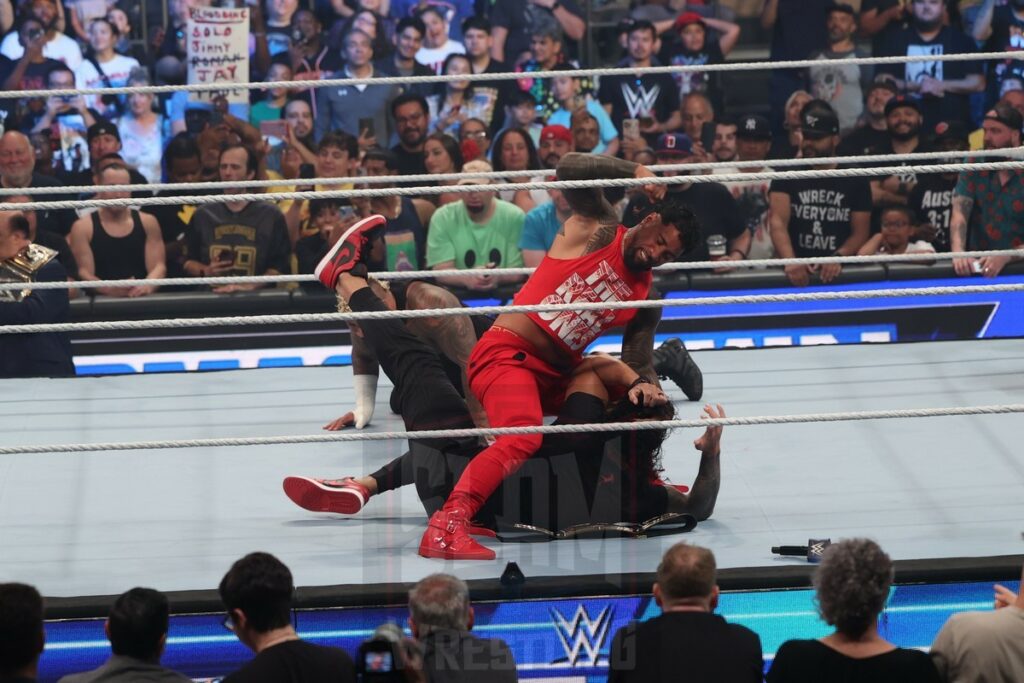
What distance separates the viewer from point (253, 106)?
6.80 metres

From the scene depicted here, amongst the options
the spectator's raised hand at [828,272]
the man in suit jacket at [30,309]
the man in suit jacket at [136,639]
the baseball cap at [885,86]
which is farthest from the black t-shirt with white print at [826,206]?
the man in suit jacket at [136,639]

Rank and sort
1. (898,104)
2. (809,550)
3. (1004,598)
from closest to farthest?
(1004,598)
(809,550)
(898,104)

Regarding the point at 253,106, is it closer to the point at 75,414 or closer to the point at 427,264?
the point at 427,264

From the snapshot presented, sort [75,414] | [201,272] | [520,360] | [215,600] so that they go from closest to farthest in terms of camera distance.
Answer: [215,600], [520,360], [75,414], [201,272]

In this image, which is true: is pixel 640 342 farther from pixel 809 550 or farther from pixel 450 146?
pixel 450 146

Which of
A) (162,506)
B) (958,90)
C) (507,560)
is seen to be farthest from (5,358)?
(958,90)

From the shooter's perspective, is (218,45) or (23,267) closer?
(23,267)

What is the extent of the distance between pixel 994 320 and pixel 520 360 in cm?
318

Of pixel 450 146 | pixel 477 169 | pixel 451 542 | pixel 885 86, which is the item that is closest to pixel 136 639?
pixel 451 542

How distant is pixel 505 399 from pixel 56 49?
418cm

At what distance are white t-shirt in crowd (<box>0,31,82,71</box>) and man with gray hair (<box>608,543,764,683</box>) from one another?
5.14m

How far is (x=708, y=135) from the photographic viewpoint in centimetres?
650

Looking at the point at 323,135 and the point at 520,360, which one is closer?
the point at 520,360

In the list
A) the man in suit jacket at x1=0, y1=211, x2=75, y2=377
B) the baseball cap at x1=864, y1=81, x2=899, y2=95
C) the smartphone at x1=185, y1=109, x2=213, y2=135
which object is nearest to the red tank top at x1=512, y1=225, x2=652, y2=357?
the man in suit jacket at x1=0, y1=211, x2=75, y2=377
